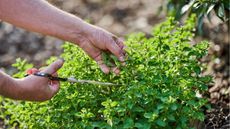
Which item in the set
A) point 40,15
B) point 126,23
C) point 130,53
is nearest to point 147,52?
point 130,53

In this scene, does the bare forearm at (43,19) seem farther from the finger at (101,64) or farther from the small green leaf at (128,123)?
the small green leaf at (128,123)

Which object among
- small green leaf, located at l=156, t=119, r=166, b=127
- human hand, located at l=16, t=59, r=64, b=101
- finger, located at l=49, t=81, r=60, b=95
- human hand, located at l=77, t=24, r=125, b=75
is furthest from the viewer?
human hand, located at l=77, t=24, r=125, b=75

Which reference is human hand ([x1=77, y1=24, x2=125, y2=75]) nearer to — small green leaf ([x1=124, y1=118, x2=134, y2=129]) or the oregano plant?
the oregano plant

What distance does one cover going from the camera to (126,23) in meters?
5.17

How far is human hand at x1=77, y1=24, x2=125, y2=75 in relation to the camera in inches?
108

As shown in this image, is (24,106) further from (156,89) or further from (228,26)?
(228,26)

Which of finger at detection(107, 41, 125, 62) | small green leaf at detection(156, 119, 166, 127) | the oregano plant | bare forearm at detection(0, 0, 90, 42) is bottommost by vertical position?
small green leaf at detection(156, 119, 166, 127)

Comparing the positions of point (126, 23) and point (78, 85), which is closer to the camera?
point (78, 85)

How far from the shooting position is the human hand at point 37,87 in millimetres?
2526

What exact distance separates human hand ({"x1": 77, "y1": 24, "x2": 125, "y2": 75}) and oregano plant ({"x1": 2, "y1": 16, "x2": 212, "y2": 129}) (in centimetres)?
4

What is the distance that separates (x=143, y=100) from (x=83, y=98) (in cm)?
32

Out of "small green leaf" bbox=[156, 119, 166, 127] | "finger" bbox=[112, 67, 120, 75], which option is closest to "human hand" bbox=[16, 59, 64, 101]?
Result: "finger" bbox=[112, 67, 120, 75]

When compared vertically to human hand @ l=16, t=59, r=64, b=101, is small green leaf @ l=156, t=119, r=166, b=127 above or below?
below

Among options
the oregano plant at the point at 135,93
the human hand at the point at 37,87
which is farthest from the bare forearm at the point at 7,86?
the oregano plant at the point at 135,93
